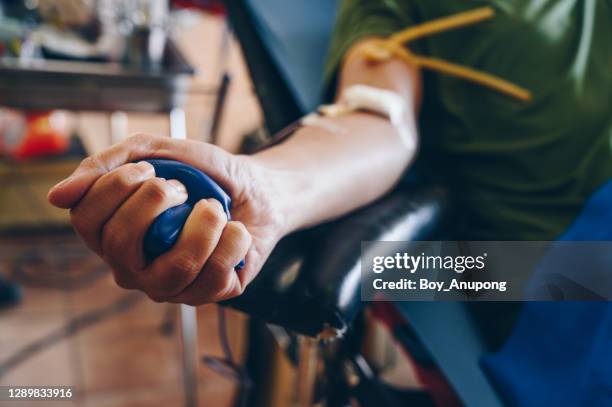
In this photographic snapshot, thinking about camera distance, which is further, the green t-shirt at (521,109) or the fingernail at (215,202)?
the green t-shirt at (521,109)

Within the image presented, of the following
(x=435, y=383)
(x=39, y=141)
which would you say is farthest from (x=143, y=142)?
(x=39, y=141)

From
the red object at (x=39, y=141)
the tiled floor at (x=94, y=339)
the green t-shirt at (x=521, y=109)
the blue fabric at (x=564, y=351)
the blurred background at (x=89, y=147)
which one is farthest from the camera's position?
the red object at (x=39, y=141)

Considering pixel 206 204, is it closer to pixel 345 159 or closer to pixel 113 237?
pixel 113 237

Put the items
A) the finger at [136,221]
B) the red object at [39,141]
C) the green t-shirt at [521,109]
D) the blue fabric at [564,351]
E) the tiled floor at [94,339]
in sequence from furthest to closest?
the red object at [39,141], the tiled floor at [94,339], the green t-shirt at [521,109], the blue fabric at [564,351], the finger at [136,221]

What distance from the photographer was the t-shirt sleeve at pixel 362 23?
63 centimetres

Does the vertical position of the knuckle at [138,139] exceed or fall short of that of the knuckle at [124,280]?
it exceeds it

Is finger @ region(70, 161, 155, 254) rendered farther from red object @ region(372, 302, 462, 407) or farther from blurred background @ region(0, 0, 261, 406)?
blurred background @ region(0, 0, 261, 406)

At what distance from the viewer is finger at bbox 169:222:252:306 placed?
0.29 meters

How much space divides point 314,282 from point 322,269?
0.01 m

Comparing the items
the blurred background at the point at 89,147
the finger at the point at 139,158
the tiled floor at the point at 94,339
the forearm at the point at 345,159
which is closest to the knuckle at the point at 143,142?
the finger at the point at 139,158

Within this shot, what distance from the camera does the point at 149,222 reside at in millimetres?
272

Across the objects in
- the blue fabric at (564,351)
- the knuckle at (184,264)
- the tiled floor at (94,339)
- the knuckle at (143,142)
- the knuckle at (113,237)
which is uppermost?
the knuckle at (143,142)

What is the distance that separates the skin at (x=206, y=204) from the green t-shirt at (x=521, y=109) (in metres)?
0.20

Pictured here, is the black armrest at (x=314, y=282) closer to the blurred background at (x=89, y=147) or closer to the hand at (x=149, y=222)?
the hand at (x=149, y=222)
